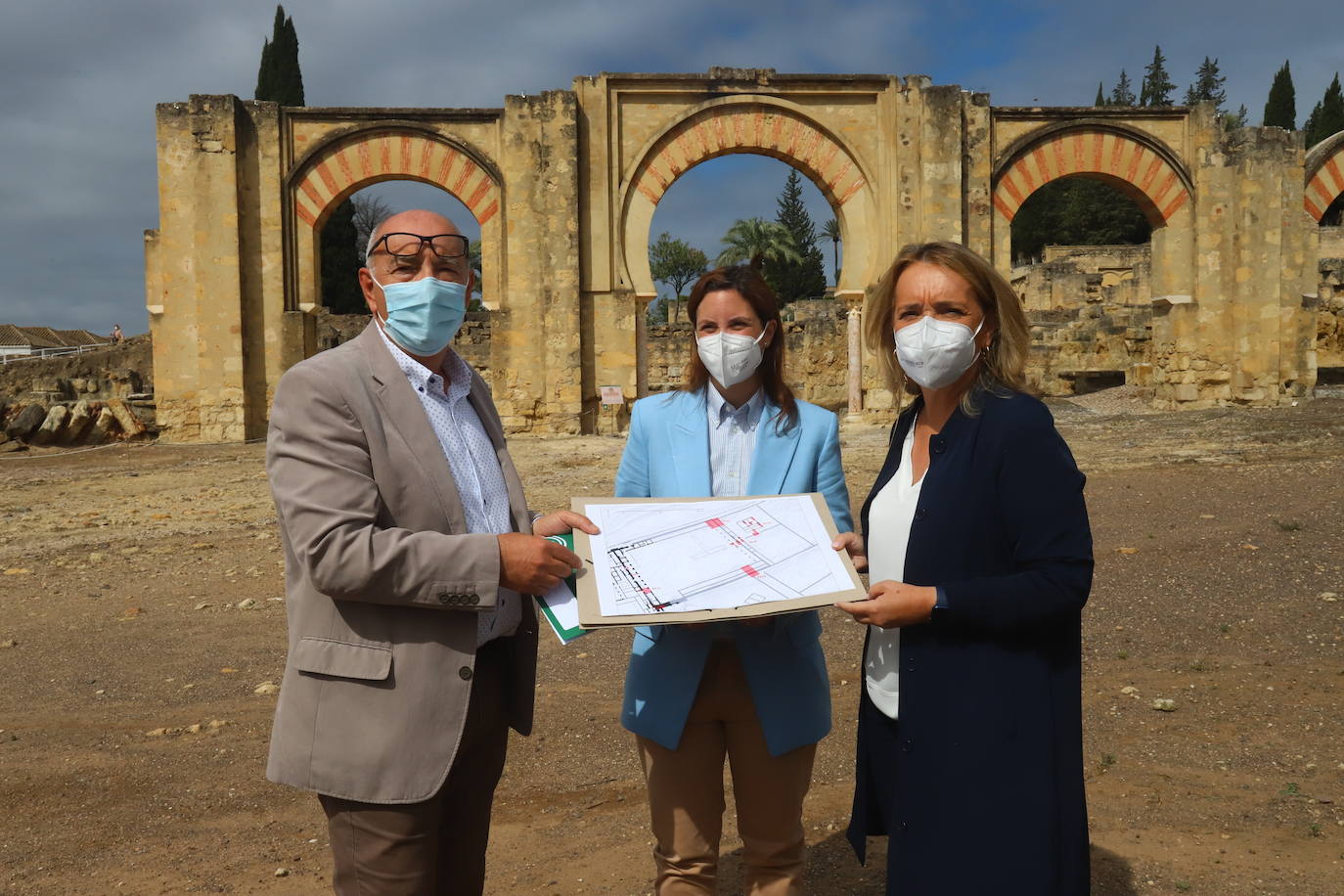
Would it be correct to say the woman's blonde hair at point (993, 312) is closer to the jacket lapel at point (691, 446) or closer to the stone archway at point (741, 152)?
the jacket lapel at point (691, 446)

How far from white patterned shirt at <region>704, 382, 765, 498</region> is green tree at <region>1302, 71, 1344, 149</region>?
4247 cm

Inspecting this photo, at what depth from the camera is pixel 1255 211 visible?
1505 cm

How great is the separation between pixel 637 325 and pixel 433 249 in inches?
497

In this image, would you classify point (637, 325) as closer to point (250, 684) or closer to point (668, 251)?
point (250, 684)

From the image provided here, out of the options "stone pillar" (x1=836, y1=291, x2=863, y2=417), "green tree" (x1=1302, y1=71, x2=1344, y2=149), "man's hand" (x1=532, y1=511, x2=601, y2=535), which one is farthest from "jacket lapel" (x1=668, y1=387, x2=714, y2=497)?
"green tree" (x1=1302, y1=71, x2=1344, y2=149)

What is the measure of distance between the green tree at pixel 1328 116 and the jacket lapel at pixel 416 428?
142 feet

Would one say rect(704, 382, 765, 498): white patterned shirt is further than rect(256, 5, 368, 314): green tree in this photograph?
No

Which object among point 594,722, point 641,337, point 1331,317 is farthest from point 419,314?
point 1331,317

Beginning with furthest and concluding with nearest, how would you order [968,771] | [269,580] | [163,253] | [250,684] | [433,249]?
[163,253], [269,580], [250,684], [433,249], [968,771]

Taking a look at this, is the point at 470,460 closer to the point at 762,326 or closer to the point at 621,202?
the point at 762,326

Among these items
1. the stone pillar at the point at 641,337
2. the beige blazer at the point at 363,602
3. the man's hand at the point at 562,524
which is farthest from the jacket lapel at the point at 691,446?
the stone pillar at the point at 641,337

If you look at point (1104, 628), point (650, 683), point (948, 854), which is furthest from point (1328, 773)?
point (650, 683)

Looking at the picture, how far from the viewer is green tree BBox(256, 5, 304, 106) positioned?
28203 millimetres

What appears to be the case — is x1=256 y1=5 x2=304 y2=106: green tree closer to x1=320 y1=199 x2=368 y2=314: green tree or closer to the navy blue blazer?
x1=320 y1=199 x2=368 y2=314: green tree
